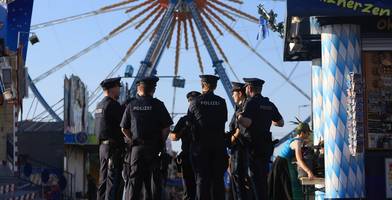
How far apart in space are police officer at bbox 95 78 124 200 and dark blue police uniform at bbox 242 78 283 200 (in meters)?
1.65

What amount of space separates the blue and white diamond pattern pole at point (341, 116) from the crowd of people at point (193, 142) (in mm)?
506

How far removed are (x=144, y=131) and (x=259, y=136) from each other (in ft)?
5.17

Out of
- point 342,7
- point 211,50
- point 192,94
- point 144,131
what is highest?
point 211,50

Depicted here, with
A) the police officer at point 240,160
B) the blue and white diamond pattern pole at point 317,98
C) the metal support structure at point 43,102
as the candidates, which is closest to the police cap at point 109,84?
the police officer at point 240,160

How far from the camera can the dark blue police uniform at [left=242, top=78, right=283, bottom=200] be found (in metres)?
9.12

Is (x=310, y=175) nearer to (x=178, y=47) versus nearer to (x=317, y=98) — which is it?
(x=317, y=98)

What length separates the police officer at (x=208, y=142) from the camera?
870 centimetres

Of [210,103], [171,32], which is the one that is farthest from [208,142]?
[171,32]

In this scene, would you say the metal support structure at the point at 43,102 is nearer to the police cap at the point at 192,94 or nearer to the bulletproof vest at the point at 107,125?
the police cap at the point at 192,94

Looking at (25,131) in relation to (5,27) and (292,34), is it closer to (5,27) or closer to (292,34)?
(5,27)

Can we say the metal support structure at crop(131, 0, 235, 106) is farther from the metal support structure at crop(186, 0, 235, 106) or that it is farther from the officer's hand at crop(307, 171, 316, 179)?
the officer's hand at crop(307, 171, 316, 179)

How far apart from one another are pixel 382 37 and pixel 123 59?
1485 inches

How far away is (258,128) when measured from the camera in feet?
30.2

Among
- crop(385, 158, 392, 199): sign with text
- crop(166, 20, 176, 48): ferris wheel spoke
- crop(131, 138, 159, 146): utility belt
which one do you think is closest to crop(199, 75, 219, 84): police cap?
crop(131, 138, 159, 146): utility belt
